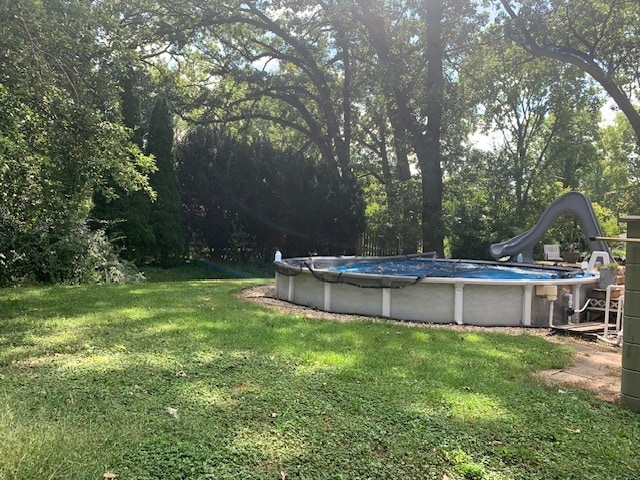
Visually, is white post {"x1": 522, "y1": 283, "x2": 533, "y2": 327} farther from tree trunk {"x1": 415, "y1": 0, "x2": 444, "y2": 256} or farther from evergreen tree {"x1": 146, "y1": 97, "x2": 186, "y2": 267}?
evergreen tree {"x1": 146, "y1": 97, "x2": 186, "y2": 267}

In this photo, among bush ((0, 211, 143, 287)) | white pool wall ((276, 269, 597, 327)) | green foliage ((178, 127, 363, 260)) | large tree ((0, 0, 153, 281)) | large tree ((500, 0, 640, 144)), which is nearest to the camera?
large tree ((0, 0, 153, 281))

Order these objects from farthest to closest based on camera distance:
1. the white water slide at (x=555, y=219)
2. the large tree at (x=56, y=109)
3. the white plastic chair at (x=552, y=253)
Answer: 1. the white plastic chair at (x=552, y=253)
2. the white water slide at (x=555, y=219)
3. the large tree at (x=56, y=109)

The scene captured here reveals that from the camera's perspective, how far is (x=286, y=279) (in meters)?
9.77

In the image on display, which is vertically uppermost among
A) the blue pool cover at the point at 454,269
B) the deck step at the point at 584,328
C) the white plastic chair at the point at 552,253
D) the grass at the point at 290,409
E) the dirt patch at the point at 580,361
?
the white plastic chair at the point at 552,253

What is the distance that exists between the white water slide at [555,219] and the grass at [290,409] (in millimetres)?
7537

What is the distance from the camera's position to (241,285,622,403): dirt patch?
450cm

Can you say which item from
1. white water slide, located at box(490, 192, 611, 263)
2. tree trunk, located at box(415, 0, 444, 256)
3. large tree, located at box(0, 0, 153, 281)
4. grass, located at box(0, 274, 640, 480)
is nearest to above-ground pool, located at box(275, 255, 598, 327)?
grass, located at box(0, 274, 640, 480)

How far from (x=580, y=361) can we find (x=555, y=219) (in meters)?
9.12

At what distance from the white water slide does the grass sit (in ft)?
24.7

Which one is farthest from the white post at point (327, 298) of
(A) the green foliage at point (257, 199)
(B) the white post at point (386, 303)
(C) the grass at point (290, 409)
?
(A) the green foliage at point (257, 199)

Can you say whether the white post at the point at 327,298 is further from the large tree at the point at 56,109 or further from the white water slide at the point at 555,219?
the white water slide at the point at 555,219

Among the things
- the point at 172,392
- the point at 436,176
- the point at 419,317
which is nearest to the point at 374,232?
the point at 436,176

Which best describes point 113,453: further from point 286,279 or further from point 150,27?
point 150,27

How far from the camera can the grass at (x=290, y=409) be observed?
109 inches
